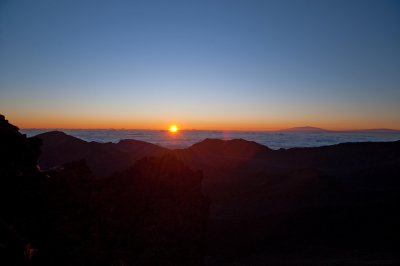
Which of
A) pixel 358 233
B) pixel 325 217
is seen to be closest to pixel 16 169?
pixel 358 233

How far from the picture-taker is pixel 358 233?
2198 centimetres

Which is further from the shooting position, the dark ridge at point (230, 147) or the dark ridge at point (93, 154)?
the dark ridge at point (230, 147)

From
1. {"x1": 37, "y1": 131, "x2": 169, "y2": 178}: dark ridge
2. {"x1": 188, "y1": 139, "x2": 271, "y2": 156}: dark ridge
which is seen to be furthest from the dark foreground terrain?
{"x1": 188, "y1": 139, "x2": 271, "y2": 156}: dark ridge

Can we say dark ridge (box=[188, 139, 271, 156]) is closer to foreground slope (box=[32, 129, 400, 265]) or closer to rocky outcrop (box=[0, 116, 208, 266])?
foreground slope (box=[32, 129, 400, 265])

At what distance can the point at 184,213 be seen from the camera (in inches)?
461

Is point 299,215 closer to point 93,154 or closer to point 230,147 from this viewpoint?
point 93,154

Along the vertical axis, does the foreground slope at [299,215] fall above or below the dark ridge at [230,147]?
below

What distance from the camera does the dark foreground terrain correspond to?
27.6 ft

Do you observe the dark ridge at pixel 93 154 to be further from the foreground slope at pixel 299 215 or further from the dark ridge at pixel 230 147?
the dark ridge at pixel 230 147

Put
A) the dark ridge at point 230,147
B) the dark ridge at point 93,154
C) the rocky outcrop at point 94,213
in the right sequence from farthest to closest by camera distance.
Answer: the dark ridge at point 230,147 < the dark ridge at point 93,154 < the rocky outcrop at point 94,213

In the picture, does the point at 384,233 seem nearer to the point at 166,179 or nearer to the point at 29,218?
the point at 166,179

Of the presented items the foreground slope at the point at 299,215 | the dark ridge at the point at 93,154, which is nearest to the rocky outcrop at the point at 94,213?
the foreground slope at the point at 299,215

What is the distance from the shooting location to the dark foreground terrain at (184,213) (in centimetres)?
842

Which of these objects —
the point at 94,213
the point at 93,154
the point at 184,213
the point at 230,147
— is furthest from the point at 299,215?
the point at 230,147
